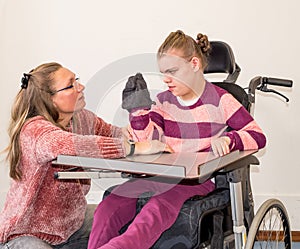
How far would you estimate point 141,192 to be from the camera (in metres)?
1.65

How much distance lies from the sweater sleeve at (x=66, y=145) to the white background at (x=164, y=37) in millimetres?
830

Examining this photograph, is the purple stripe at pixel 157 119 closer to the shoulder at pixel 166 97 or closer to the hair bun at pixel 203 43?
the shoulder at pixel 166 97

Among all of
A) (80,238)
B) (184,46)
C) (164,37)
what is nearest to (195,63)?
(184,46)

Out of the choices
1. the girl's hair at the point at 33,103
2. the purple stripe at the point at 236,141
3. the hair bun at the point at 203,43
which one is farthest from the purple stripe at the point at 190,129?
the girl's hair at the point at 33,103

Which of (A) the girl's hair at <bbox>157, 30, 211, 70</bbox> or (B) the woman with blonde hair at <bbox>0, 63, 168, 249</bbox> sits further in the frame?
(A) the girl's hair at <bbox>157, 30, 211, 70</bbox>

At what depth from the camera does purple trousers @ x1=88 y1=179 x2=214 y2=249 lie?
1.43 meters

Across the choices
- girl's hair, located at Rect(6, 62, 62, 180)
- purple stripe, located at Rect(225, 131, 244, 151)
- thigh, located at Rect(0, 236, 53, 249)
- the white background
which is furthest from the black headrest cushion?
thigh, located at Rect(0, 236, 53, 249)

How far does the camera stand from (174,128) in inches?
72.2

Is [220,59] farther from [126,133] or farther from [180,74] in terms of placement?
[126,133]

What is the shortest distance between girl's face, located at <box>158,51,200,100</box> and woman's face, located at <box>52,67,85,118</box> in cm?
28

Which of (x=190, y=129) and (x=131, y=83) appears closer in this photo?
(x=131, y=83)

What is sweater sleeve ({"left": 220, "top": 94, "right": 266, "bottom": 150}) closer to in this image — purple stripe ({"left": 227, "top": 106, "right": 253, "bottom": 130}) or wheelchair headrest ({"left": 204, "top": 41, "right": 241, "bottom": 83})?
purple stripe ({"left": 227, "top": 106, "right": 253, "bottom": 130})

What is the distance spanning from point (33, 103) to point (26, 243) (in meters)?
0.42

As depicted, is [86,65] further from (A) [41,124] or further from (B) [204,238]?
(B) [204,238]
